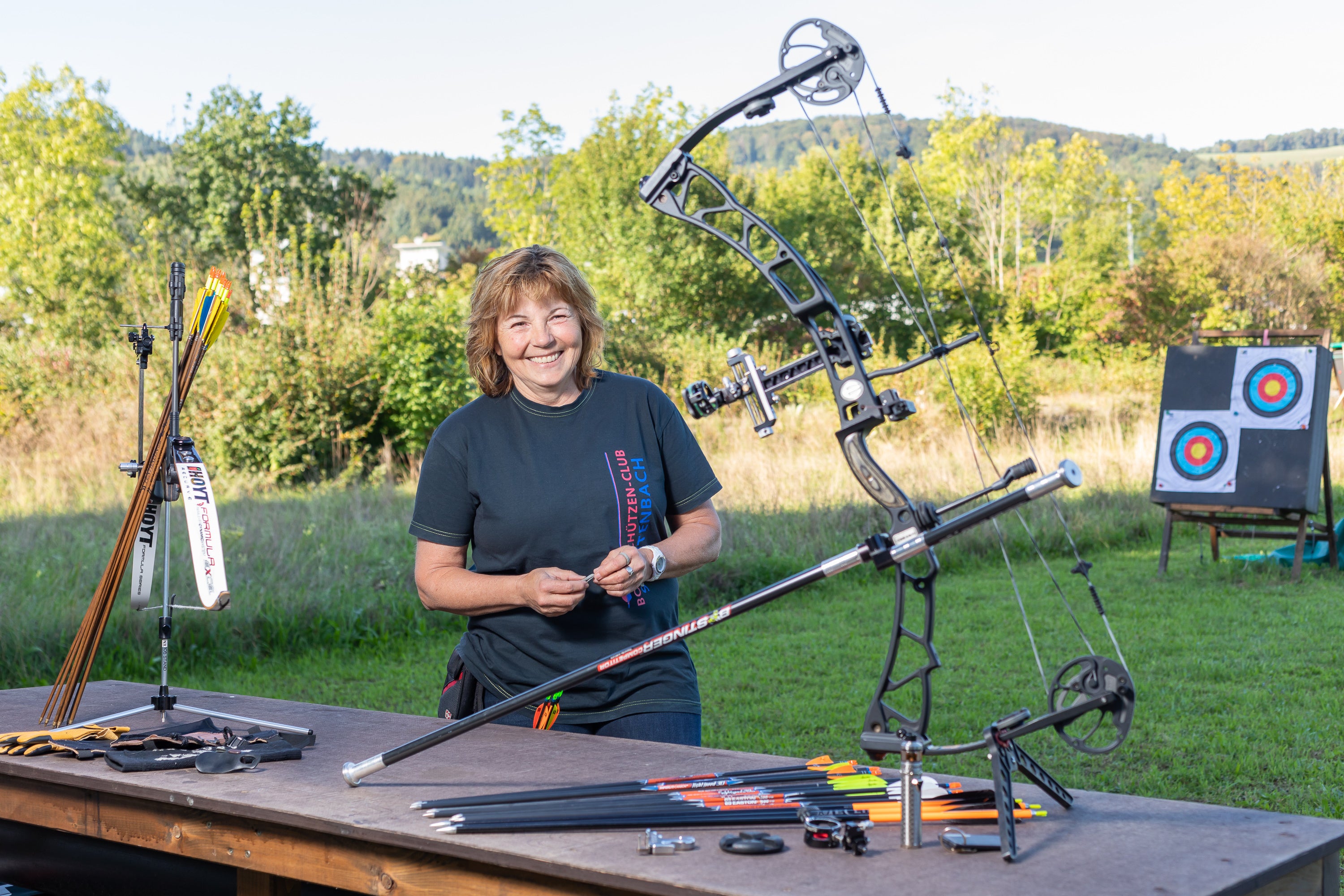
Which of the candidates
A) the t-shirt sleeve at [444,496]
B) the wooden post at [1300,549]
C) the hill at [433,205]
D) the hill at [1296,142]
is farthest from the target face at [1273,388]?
the hill at [1296,142]

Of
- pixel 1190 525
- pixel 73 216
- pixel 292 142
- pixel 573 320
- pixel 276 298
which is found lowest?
pixel 1190 525

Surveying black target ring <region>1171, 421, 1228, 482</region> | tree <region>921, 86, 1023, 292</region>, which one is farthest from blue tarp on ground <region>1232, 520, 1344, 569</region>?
tree <region>921, 86, 1023, 292</region>

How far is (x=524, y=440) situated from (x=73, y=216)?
28.1 metres

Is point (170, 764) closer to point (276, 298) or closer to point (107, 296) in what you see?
point (276, 298)

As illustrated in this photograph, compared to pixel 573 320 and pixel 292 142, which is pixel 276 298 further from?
pixel 292 142

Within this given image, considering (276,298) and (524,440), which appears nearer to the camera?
(524,440)

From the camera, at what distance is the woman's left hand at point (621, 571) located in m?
2.52

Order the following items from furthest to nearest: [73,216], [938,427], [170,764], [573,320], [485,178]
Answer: [485,178]
[73,216]
[938,427]
[573,320]
[170,764]

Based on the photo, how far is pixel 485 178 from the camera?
31344 mm

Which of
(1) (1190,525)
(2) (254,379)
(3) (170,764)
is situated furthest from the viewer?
(2) (254,379)

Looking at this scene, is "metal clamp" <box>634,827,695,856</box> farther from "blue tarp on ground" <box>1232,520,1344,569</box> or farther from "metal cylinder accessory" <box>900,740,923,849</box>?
"blue tarp on ground" <box>1232,520,1344,569</box>

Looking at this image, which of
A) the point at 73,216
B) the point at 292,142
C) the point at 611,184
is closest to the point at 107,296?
the point at 73,216

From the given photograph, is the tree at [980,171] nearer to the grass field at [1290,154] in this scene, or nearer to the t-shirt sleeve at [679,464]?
the t-shirt sleeve at [679,464]

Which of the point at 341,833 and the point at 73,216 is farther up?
the point at 73,216
